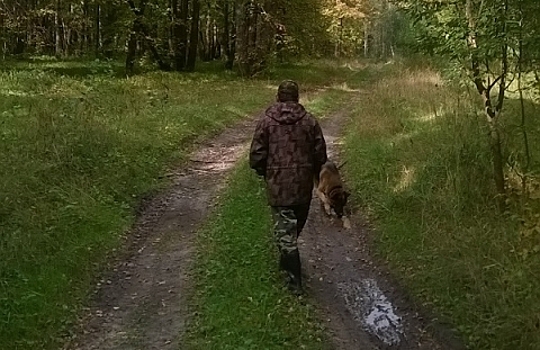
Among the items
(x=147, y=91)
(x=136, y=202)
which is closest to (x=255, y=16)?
(x=147, y=91)

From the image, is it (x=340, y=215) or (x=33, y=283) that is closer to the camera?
(x=33, y=283)

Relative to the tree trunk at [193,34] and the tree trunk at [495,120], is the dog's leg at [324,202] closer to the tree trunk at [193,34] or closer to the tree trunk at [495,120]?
the tree trunk at [495,120]

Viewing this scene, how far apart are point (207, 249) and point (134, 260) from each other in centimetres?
89

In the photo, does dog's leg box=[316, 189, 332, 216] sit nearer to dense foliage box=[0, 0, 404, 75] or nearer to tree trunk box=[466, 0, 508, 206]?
tree trunk box=[466, 0, 508, 206]

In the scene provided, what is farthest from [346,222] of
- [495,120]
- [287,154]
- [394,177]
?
[287,154]

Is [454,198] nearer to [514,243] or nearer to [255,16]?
[514,243]

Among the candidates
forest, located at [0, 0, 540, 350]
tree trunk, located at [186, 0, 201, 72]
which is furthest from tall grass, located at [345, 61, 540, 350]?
tree trunk, located at [186, 0, 201, 72]

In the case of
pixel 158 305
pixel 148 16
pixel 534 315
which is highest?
pixel 148 16

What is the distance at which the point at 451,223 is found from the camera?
7.62 metres

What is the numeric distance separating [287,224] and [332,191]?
7.51ft

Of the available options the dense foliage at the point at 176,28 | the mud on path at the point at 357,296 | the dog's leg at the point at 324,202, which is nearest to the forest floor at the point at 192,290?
the mud on path at the point at 357,296

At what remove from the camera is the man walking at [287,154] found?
20.7 feet

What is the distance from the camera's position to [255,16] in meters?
27.7

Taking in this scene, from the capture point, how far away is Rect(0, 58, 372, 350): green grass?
20.3 ft
